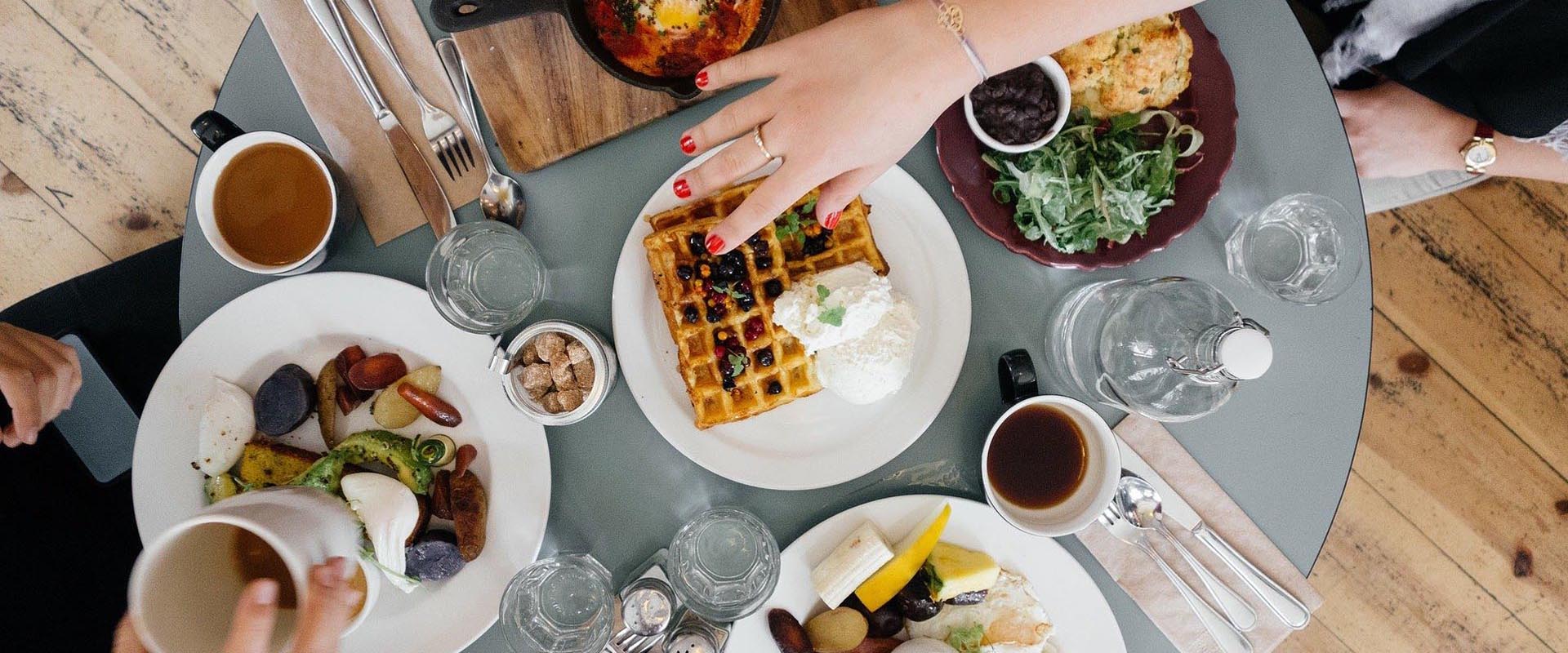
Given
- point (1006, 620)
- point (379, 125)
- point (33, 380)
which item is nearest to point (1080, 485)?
point (1006, 620)

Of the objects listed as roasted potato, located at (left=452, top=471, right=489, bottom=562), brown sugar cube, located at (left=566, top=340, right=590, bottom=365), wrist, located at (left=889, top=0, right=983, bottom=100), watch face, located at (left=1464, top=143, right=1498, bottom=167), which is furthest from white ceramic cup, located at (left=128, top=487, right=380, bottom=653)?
watch face, located at (left=1464, top=143, right=1498, bottom=167)

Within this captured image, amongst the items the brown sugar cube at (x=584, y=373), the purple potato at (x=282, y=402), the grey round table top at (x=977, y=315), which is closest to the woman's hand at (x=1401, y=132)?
the grey round table top at (x=977, y=315)

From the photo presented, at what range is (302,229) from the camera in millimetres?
1614

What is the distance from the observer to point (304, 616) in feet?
3.92

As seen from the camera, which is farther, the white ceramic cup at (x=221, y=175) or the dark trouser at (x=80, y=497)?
the dark trouser at (x=80, y=497)

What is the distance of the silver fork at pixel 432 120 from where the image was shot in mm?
1632

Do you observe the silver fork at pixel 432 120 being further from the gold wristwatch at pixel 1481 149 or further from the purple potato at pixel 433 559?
the gold wristwatch at pixel 1481 149

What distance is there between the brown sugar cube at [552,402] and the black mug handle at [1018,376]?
37.3 inches

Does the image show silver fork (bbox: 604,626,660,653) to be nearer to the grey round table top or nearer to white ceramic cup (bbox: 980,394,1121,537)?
the grey round table top

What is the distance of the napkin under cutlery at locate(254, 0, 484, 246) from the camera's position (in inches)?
65.7

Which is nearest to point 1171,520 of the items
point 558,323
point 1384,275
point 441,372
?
point 558,323

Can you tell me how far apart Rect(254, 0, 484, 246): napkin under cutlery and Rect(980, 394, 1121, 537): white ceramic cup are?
1.28 meters

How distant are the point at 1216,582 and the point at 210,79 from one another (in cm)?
340

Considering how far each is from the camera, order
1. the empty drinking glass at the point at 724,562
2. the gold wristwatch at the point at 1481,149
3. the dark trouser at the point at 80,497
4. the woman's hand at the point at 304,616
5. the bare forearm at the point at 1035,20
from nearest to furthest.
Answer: the woman's hand at the point at 304,616 → the bare forearm at the point at 1035,20 → the empty drinking glass at the point at 724,562 → the dark trouser at the point at 80,497 → the gold wristwatch at the point at 1481,149
